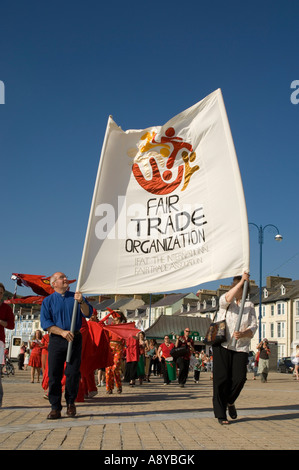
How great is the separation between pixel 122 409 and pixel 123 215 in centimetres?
319

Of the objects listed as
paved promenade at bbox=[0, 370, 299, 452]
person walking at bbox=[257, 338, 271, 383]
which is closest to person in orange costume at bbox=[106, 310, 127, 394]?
paved promenade at bbox=[0, 370, 299, 452]

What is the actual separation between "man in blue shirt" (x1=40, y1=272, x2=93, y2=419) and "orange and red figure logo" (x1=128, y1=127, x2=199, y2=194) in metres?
1.85

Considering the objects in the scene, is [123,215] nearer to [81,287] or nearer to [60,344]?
[81,287]

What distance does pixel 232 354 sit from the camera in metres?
6.85

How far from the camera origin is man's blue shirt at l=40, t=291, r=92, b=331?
706cm

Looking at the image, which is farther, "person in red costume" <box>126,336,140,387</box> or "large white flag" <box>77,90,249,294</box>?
"person in red costume" <box>126,336,140,387</box>

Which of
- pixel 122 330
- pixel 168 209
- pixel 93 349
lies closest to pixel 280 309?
pixel 122 330

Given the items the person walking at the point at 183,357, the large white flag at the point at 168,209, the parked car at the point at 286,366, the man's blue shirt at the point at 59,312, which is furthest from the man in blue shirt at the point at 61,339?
the parked car at the point at 286,366

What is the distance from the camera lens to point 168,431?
5.81m

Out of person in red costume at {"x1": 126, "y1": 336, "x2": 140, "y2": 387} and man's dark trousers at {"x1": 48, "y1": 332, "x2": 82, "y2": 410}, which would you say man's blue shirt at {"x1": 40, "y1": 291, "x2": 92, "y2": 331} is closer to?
man's dark trousers at {"x1": 48, "y1": 332, "x2": 82, "y2": 410}

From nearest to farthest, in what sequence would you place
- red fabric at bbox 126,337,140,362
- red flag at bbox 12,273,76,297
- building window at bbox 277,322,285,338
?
red fabric at bbox 126,337,140,362 < red flag at bbox 12,273,76,297 < building window at bbox 277,322,285,338

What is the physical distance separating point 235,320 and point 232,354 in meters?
0.44

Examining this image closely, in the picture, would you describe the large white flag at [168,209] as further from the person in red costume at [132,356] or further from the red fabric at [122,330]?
the person in red costume at [132,356]

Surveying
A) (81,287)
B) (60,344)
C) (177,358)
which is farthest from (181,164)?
(177,358)
